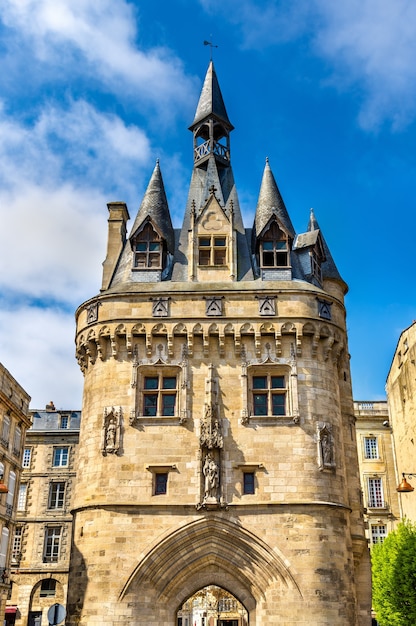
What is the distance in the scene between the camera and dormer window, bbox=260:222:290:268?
2464 centimetres

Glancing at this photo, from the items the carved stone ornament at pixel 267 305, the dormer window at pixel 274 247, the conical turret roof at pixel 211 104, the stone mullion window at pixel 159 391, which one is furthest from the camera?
the conical turret roof at pixel 211 104

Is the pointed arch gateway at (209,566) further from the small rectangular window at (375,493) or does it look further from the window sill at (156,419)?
the small rectangular window at (375,493)

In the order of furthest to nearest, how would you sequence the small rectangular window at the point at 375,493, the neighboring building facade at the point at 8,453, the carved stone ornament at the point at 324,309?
the small rectangular window at the point at 375,493 < the neighboring building facade at the point at 8,453 < the carved stone ornament at the point at 324,309

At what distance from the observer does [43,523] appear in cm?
Answer: 3956

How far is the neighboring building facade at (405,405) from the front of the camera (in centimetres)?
3341

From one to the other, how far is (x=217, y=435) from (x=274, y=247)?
7.56 meters

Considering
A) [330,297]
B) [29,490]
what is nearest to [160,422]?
[330,297]

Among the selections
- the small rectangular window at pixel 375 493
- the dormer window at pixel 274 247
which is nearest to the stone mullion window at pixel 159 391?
the dormer window at pixel 274 247

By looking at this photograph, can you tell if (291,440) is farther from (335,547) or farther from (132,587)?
(132,587)

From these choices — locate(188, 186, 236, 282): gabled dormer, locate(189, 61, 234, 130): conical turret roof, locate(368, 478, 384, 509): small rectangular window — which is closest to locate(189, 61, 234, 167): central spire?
locate(189, 61, 234, 130): conical turret roof

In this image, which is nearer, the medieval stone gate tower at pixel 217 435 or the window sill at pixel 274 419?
the medieval stone gate tower at pixel 217 435

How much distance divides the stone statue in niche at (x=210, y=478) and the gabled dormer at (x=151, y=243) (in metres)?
7.02

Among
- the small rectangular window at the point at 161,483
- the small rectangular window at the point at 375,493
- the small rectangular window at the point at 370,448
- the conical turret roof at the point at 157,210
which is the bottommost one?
the small rectangular window at the point at 161,483

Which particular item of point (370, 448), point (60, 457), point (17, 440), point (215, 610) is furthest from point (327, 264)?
point (215, 610)
